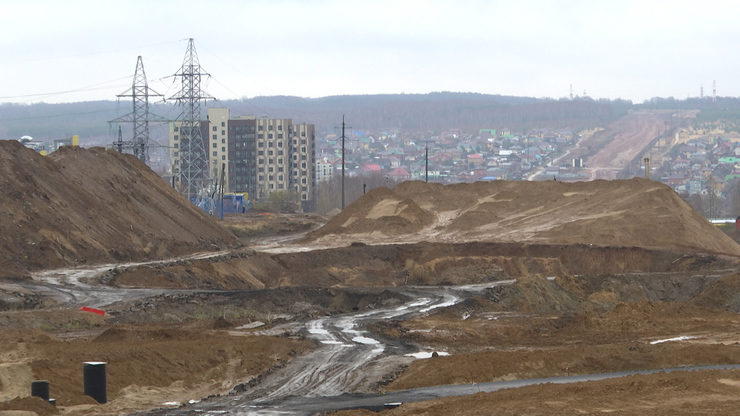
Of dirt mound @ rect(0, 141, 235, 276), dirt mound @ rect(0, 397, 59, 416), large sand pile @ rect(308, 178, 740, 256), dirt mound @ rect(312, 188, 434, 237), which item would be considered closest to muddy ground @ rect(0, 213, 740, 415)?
dirt mound @ rect(0, 397, 59, 416)

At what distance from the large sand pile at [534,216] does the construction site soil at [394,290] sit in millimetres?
210

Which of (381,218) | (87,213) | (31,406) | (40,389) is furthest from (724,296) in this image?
(381,218)

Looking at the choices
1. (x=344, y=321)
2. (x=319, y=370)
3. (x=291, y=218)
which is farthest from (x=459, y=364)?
(x=291, y=218)

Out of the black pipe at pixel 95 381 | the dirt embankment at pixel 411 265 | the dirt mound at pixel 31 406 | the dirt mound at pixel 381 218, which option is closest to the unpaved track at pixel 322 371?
the black pipe at pixel 95 381

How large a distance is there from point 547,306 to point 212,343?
1014 inches

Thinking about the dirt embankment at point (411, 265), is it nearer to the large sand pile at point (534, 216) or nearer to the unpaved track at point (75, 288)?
the unpaved track at point (75, 288)

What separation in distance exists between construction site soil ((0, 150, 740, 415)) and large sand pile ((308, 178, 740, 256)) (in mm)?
210

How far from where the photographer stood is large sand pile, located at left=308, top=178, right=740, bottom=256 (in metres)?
79.2

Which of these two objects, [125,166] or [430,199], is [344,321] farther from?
[430,199]

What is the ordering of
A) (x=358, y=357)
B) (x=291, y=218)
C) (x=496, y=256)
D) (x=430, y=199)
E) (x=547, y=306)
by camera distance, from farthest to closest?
(x=291, y=218), (x=430, y=199), (x=496, y=256), (x=547, y=306), (x=358, y=357)

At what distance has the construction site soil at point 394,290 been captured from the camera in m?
28.4

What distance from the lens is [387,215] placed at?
93.2 meters

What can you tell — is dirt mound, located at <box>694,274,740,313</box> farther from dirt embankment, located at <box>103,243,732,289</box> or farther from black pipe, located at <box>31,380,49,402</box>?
black pipe, located at <box>31,380,49,402</box>

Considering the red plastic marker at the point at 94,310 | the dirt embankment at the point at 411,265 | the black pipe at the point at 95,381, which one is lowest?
the dirt embankment at the point at 411,265
